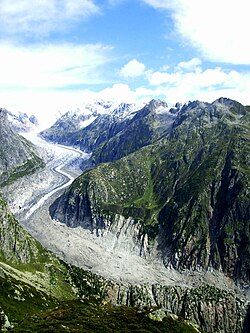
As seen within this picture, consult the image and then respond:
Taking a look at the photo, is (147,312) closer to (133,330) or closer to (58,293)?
(133,330)

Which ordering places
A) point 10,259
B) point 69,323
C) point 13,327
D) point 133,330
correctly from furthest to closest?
point 10,259, point 133,330, point 69,323, point 13,327

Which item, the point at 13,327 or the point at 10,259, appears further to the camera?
the point at 10,259

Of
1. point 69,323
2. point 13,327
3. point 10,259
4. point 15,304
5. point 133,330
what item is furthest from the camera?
point 10,259

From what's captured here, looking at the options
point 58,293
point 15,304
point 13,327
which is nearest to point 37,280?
point 58,293

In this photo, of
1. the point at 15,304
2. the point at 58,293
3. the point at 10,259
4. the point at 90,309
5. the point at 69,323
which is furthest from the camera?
the point at 10,259

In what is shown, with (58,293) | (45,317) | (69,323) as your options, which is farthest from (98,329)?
(58,293)

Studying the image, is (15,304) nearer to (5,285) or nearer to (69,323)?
(5,285)

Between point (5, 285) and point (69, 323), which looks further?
point (5, 285)

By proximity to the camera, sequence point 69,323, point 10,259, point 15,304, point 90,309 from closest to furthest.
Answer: point 69,323 < point 15,304 < point 90,309 < point 10,259
